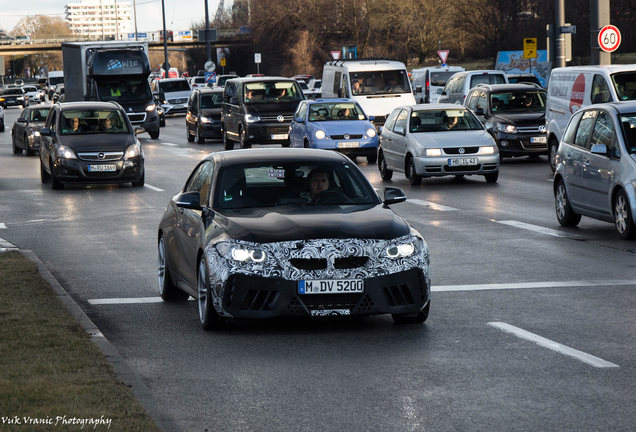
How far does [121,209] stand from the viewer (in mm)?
18547

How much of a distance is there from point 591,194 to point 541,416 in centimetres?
854

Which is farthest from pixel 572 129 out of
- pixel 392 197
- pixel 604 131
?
pixel 392 197

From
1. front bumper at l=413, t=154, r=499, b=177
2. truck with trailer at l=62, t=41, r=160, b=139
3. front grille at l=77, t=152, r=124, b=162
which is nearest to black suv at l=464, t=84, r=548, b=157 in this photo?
front bumper at l=413, t=154, r=499, b=177

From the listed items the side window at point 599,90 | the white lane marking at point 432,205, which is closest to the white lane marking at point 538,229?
the white lane marking at point 432,205

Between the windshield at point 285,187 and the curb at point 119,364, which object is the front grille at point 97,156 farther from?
the windshield at point 285,187

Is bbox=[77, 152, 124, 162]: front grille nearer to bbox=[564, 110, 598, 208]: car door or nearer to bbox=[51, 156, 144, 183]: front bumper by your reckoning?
bbox=[51, 156, 144, 183]: front bumper

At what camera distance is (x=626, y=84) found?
2091 cm

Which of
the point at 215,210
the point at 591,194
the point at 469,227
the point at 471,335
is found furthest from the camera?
the point at 469,227

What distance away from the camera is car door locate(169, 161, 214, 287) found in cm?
869

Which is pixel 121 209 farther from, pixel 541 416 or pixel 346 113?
pixel 541 416

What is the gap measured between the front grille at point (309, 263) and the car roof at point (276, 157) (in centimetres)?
149

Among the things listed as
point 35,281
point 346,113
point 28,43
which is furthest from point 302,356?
point 28,43

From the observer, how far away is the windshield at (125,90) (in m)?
42.1

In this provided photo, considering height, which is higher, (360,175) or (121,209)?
(360,175)
